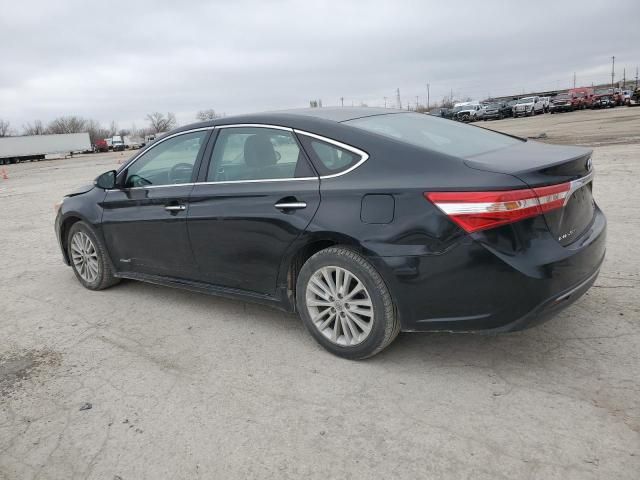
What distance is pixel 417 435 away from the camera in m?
2.70

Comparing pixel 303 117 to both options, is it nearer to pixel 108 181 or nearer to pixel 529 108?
pixel 108 181

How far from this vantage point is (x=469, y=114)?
56.7 meters

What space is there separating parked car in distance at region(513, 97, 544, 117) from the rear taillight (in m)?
54.3

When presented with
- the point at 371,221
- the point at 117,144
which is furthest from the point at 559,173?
the point at 117,144

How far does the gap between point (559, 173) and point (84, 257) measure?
4.43m

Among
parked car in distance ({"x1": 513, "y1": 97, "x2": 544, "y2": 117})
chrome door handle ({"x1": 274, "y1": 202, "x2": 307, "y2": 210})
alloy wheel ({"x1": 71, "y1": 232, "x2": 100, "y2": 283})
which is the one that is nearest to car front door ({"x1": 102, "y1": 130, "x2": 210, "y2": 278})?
alloy wheel ({"x1": 71, "y1": 232, "x2": 100, "y2": 283})

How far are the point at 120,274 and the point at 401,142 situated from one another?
122 inches

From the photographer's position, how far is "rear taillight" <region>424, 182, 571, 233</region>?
112 inches

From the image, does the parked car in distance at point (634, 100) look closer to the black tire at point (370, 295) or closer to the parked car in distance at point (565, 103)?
the parked car in distance at point (565, 103)

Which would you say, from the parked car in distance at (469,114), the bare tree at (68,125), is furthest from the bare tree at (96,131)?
the parked car in distance at (469,114)

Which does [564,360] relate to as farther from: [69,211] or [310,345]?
[69,211]

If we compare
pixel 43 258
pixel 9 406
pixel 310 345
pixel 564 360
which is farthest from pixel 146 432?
pixel 43 258

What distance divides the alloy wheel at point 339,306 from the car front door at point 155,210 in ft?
4.08

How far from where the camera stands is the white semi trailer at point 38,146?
6285 cm
